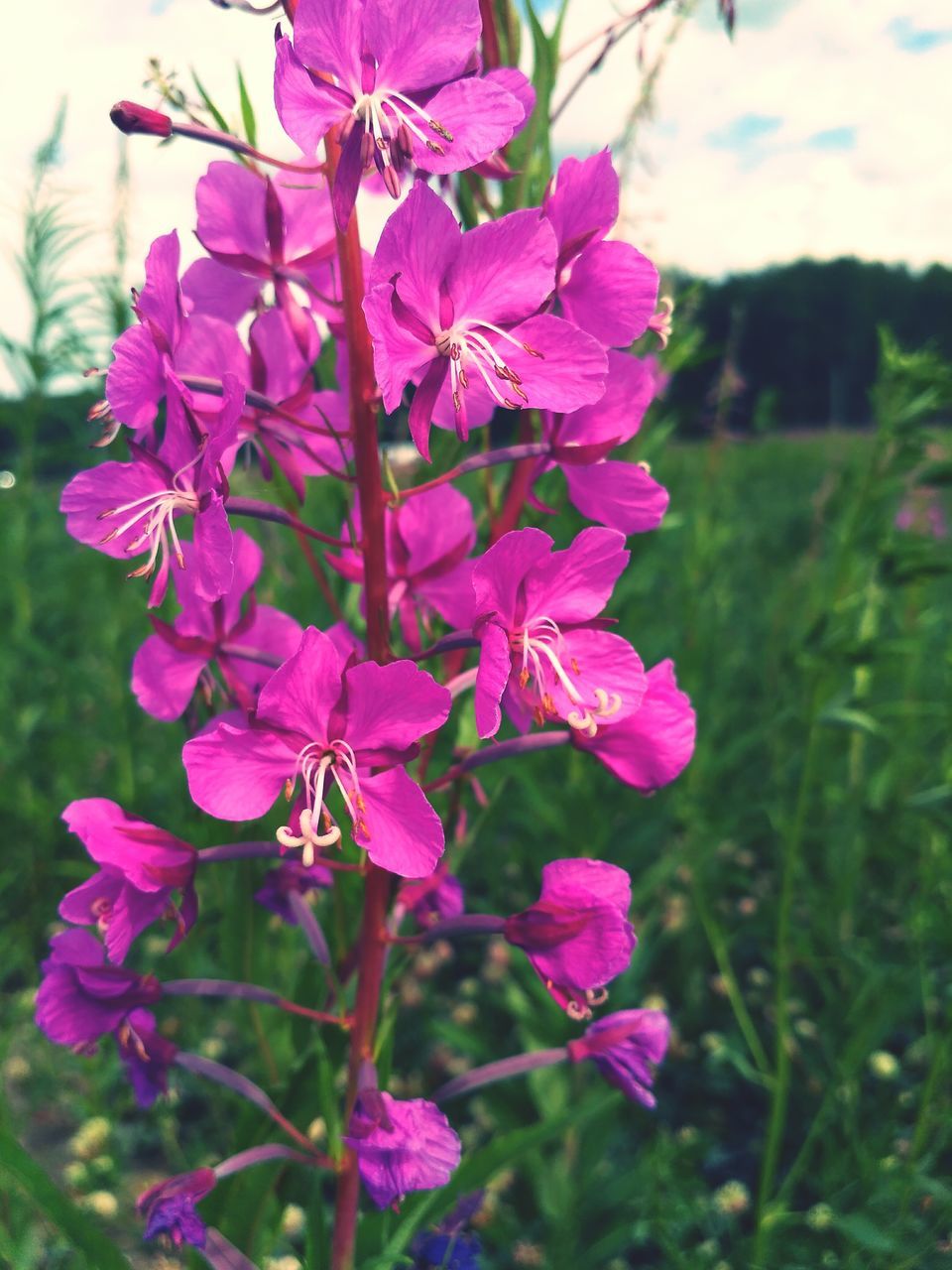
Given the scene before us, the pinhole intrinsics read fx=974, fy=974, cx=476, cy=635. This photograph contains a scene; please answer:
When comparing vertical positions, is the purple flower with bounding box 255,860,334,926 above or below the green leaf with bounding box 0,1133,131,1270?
above

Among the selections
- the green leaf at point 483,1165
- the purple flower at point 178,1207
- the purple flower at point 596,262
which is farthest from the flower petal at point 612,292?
the purple flower at point 178,1207

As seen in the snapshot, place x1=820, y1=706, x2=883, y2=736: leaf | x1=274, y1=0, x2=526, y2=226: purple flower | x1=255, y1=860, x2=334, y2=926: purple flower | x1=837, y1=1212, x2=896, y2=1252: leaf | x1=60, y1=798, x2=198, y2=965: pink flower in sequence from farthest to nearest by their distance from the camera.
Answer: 1. x1=820, y1=706, x2=883, y2=736: leaf
2. x1=837, y1=1212, x2=896, y2=1252: leaf
3. x1=255, y1=860, x2=334, y2=926: purple flower
4. x1=60, y1=798, x2=198, y2=965: pink flower
5. x1=274, y1=0, x2=526, y2=226: purple flower

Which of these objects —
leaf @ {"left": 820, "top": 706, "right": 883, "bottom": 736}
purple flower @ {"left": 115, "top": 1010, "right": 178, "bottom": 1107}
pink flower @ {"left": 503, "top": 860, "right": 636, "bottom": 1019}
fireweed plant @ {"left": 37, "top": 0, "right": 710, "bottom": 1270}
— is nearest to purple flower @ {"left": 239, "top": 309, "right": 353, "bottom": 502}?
fireweed plant @ {"left": 37, "top": 0, "right": 710, "bottom": 1270}

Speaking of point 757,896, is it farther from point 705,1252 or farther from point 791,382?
point 791,382

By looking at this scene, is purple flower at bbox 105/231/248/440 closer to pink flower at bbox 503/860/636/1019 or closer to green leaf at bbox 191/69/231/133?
green leaf at bbox 191/69/231/133

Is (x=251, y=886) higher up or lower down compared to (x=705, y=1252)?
higher up

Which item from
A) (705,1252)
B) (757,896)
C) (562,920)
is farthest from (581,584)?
(757,896)
